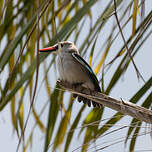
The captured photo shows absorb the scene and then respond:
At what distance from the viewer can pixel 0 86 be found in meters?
2.01

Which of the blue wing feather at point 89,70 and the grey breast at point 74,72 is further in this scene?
the grey breast at point 74,72

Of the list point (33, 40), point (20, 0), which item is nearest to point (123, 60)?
point (33, 40)

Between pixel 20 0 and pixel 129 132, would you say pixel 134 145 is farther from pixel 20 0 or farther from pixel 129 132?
pixel 20 0

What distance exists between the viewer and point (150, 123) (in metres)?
1.22

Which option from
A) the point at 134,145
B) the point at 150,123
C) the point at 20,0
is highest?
the point at 20,0

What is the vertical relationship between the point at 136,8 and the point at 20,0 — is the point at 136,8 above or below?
below

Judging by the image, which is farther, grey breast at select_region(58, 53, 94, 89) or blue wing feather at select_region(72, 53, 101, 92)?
grey breast at select_region(58, 53, 94, 89)

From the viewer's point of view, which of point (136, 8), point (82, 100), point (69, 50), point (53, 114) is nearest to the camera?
point (136, 8)

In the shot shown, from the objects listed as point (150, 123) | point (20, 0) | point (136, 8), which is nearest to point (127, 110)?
point (150, 123)

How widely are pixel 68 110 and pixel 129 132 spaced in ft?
1.44

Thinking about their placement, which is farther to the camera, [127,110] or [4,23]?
[4,23]

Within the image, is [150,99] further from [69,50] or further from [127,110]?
[69,50]

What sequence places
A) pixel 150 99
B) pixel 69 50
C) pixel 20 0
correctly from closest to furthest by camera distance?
pixel 150 99 → pixel 20 0 → pixel 69 50

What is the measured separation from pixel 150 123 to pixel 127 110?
5.1 inches
